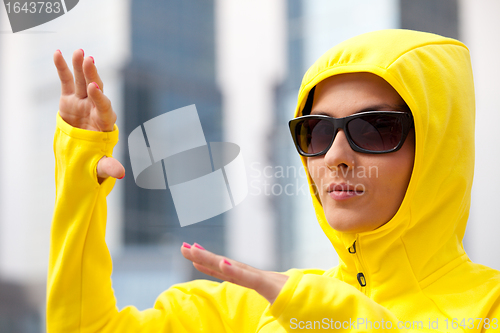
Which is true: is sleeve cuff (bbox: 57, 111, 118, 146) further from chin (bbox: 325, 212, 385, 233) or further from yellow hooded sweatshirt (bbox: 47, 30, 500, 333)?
chin (bbox: 325, 212, 385, 233)

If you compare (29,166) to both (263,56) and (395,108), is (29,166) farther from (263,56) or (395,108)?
(395,108)

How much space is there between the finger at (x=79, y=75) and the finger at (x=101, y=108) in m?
0.05

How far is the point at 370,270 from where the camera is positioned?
646 mm

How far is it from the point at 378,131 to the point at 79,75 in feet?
1.63

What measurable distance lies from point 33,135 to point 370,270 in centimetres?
142

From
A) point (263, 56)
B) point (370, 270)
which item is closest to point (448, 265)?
point (370, 270)

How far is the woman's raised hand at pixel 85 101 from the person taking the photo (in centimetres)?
61

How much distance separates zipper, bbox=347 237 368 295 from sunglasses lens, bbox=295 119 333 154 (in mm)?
172

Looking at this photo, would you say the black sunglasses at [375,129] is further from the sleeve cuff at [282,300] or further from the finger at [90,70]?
the finger at [90,70]

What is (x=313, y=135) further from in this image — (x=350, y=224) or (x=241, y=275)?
(x=241, y=275)
